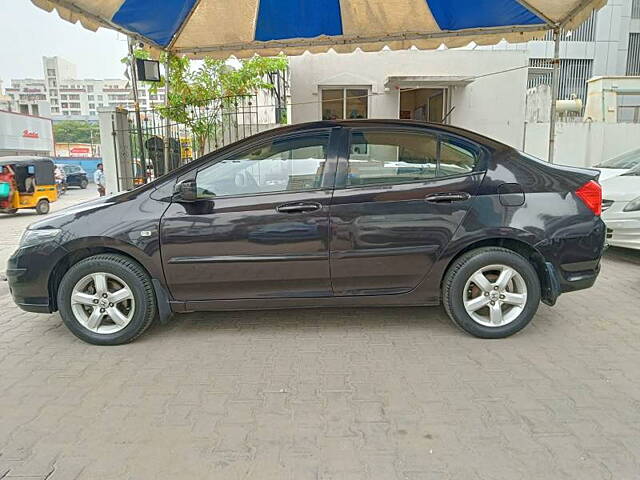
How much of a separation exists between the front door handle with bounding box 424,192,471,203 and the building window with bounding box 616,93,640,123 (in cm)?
1370

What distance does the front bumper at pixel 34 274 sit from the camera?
11.2 feet

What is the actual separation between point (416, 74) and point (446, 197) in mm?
6922

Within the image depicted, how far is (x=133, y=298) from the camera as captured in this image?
11.3 ft

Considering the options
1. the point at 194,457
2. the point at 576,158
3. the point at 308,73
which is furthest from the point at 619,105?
the point at 194,457

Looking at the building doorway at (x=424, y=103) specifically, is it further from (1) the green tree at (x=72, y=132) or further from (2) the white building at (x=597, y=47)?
(1) the green tree at (x=72, y=132)

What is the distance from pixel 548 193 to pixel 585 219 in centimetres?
36

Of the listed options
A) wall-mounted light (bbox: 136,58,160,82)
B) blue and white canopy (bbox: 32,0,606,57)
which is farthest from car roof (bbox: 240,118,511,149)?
wall-mounted light (bbox: 136,58,160,82)

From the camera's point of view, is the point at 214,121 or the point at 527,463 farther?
the point at 214,121

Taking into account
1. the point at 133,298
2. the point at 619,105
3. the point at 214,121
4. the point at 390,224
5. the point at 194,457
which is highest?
the point at 619,105

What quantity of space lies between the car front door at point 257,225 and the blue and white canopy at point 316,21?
9.25 ft

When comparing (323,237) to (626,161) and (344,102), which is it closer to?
(626,161)

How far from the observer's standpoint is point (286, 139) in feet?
11.7

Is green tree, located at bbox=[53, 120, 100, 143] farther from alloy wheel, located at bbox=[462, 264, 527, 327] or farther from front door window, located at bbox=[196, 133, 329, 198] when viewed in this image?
alloy wheel, located at bbox=[462, 264, 527, 327]

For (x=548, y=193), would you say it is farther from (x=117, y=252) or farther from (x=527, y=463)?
(x=117, y=252)
